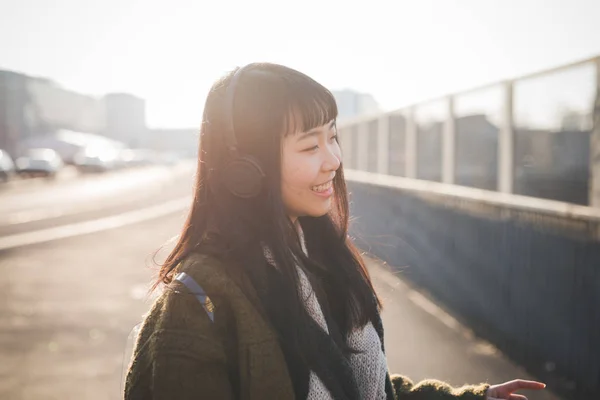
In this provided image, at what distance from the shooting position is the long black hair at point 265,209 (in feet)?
6.08

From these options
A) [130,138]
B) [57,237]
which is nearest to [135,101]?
[130,138]

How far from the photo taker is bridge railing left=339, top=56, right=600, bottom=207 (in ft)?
17.3

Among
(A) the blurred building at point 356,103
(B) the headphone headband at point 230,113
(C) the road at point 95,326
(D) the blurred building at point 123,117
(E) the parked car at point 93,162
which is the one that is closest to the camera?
(B) the headphone headband at point 230,113

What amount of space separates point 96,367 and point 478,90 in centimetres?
495

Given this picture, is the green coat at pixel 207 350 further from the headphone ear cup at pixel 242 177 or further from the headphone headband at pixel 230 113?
the headphone headband at pixel 230 113

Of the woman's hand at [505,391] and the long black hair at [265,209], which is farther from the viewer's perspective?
the woman's hand at [505,391]

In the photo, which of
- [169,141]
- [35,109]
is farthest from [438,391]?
[169,141]

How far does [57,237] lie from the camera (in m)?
14.8

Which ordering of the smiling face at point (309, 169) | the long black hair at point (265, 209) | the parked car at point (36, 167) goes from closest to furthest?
1. the long black hair at point (265, 209)
2. the smiling face at point (309, 169)
3. the parked car at point (36, 167)

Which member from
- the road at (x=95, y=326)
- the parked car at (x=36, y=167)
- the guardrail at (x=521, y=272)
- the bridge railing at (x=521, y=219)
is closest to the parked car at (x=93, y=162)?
the parked car at (x=36, y=167)

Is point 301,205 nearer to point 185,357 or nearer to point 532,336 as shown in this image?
point 185,357

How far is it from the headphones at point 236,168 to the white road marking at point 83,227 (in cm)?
968

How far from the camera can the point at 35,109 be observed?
87.2m

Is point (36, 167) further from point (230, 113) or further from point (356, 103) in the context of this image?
point (230, 113)
